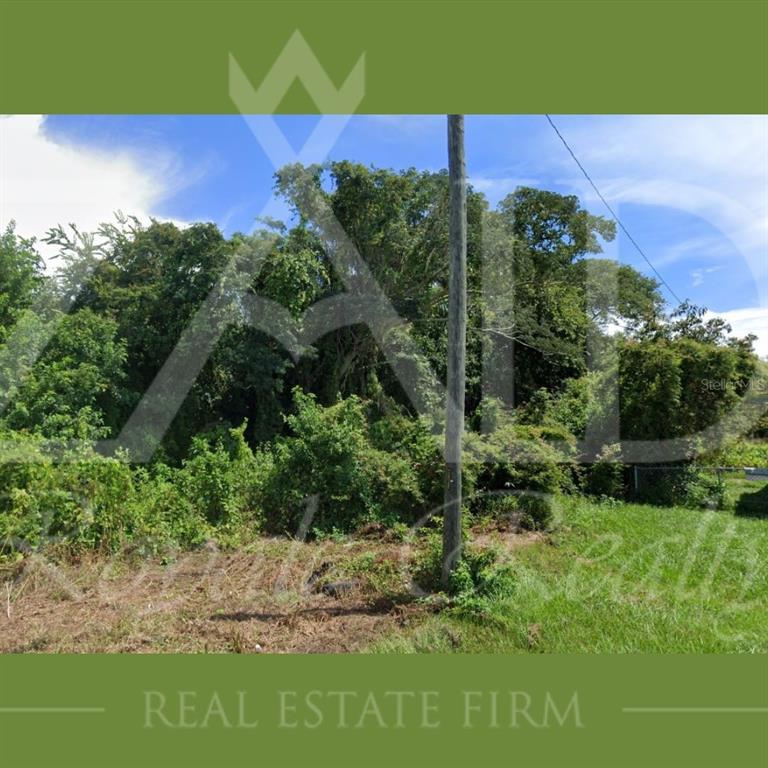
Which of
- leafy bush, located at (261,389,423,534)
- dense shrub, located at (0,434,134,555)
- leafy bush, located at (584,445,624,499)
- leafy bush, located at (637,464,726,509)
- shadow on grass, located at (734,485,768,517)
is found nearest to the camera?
dense shrub, located at (0,434,134,555)

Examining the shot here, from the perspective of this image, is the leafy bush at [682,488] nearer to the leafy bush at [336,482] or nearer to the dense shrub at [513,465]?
the dense shrub at [513,465]

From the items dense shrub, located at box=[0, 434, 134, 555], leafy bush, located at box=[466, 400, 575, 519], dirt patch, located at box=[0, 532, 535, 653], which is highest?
leafy bush, located at box=[466, 400, 575, 519]

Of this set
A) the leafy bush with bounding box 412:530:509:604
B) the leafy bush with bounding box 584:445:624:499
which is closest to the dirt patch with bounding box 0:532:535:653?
the leafy bush with bounding box 412:530:509:604

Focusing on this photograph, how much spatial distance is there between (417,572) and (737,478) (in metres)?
9.98

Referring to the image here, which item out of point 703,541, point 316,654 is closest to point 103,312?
point 316,654

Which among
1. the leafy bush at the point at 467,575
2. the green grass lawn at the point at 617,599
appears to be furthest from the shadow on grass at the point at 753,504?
the leafy bush at the point at 467,575

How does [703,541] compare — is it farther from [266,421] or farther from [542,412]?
[266,421]

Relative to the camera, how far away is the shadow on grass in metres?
9.76

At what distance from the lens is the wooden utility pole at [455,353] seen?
17.2 ft

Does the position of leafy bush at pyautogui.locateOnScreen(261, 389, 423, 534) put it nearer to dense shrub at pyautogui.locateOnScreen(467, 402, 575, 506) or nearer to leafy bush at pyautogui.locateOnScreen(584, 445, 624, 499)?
dense shrub at pyautogui.locateOnScreen(467, 402, 575, 506)

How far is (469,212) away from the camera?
47.3 ft

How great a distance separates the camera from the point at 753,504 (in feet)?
33.4

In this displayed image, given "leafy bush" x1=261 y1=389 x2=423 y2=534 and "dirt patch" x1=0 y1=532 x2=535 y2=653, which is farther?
"leafy bush" x1=261 y1=389 x2=423 y2=534

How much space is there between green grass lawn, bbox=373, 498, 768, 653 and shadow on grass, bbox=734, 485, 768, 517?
7.58 feet
